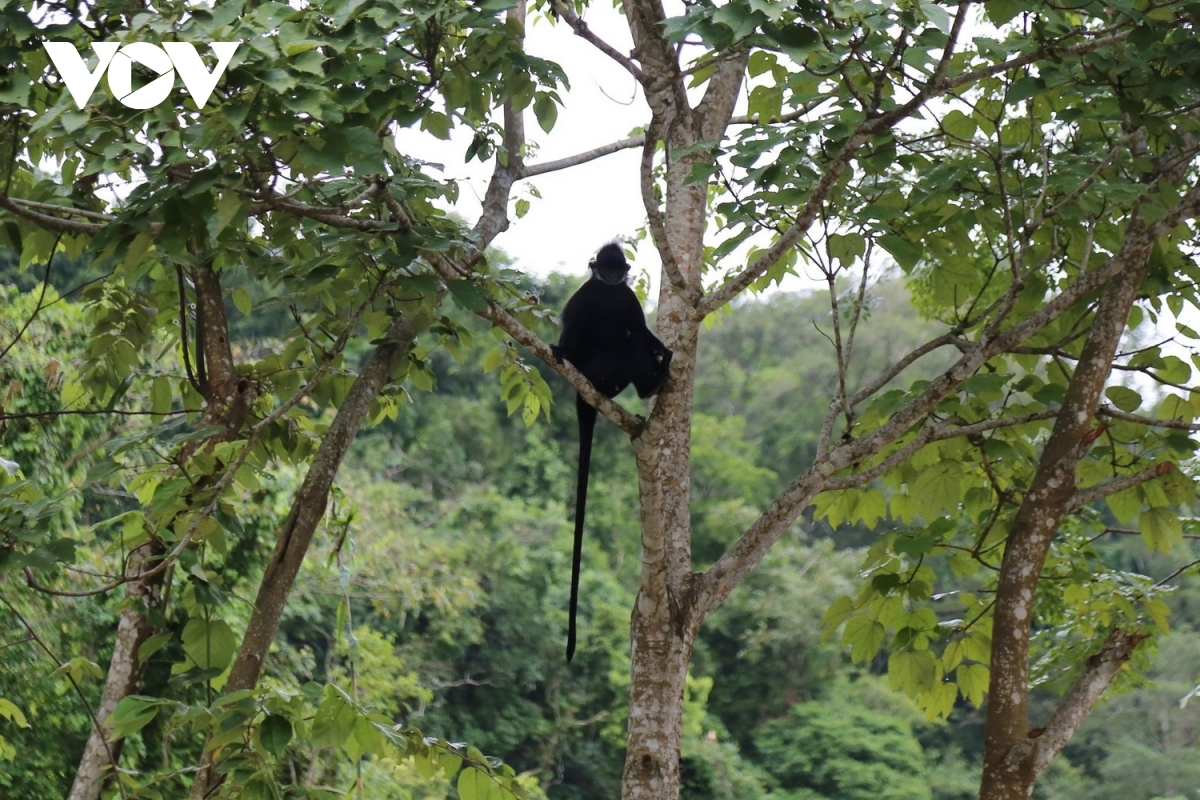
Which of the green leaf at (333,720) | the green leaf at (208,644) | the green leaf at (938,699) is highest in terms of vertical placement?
the green leaf at (938,699)

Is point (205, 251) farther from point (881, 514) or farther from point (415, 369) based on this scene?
point (881, 514)

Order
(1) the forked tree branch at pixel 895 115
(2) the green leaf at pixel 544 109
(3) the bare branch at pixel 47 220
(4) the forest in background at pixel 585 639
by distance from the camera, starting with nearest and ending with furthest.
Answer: (1) the forked tree branch at pixel 895 115, (3) the bare branch at pixel 47 220, (2) the green leaf at pixel 544 109, (4) the forest in background at pixel 585 639

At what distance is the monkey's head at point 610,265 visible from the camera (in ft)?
11.3

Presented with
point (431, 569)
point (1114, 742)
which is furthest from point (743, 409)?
point (431, 569)

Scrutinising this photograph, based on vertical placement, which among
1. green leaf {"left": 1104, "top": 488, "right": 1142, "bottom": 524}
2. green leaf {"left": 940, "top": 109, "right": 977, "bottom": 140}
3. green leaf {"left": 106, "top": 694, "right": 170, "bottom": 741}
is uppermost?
green leaf {"left": 940, "top": 109, "right": 977, "bottom": 140}

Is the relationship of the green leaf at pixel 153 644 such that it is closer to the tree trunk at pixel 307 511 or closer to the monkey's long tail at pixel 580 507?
the tree trunk at pixel 307 511

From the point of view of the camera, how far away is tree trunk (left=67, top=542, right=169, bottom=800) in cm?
203

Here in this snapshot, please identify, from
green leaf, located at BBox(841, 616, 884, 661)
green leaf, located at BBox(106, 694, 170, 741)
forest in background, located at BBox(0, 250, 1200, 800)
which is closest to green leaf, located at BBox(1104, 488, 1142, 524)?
green leaf, located at BBox(841, 616, 884, 661)

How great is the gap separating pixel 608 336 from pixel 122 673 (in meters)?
1.69

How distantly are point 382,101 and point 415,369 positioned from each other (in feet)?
2.72

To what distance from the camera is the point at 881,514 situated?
2.58 metres

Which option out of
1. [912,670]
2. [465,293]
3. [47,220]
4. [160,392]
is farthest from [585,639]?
[465,293]

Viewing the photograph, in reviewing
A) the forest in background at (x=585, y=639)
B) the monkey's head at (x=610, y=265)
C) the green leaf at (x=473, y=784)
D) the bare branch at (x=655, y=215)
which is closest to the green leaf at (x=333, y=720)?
the green leaf at (x=473, y=784)

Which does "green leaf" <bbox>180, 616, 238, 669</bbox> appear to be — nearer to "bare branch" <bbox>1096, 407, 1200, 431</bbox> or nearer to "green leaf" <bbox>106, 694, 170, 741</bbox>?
"green leaf" <bbox>106, 694, 170, 741</bbox>
